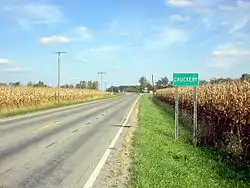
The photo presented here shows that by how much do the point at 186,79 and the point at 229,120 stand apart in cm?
277

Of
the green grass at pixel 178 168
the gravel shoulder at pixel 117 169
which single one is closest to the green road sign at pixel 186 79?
the green grass at pixel 178 168

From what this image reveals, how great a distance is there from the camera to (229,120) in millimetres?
17312

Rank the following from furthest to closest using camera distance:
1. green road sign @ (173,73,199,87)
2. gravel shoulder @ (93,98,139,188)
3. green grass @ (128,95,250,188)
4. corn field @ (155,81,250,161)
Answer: green road sign @ (173,73,199,87)
corn field @ (155,81,250,161)
green grass @ (128,95,250,188)
gravel shoulder @ (93,98,139,188)

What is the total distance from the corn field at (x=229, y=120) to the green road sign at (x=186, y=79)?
124cm

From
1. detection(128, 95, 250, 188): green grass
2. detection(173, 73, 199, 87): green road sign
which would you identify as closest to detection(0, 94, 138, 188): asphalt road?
detection(128, 95, 250, 188): green grass

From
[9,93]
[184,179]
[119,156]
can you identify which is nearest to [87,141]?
[119,156]

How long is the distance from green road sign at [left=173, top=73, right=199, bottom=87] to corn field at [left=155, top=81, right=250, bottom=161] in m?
1.24

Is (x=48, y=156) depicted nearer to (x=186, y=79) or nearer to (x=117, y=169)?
(x=117, y=169)

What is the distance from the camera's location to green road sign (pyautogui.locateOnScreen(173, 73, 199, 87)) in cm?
1909

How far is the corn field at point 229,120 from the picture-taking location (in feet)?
49.8

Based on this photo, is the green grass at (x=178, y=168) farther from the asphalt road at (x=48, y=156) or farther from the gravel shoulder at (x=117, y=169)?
the asphalt road at (x=48, y=156)

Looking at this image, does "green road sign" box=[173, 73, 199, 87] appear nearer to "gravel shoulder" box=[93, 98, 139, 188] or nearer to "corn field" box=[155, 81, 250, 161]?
"corn field" box=[155, 81, 250, 161]

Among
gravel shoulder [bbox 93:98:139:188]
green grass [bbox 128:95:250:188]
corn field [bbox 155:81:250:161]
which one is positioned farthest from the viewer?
corn field [bbox 155:81:250:161]

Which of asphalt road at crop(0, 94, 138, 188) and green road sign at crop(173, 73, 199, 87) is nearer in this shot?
asphalt road at crop(0, 94, 138, 188)
